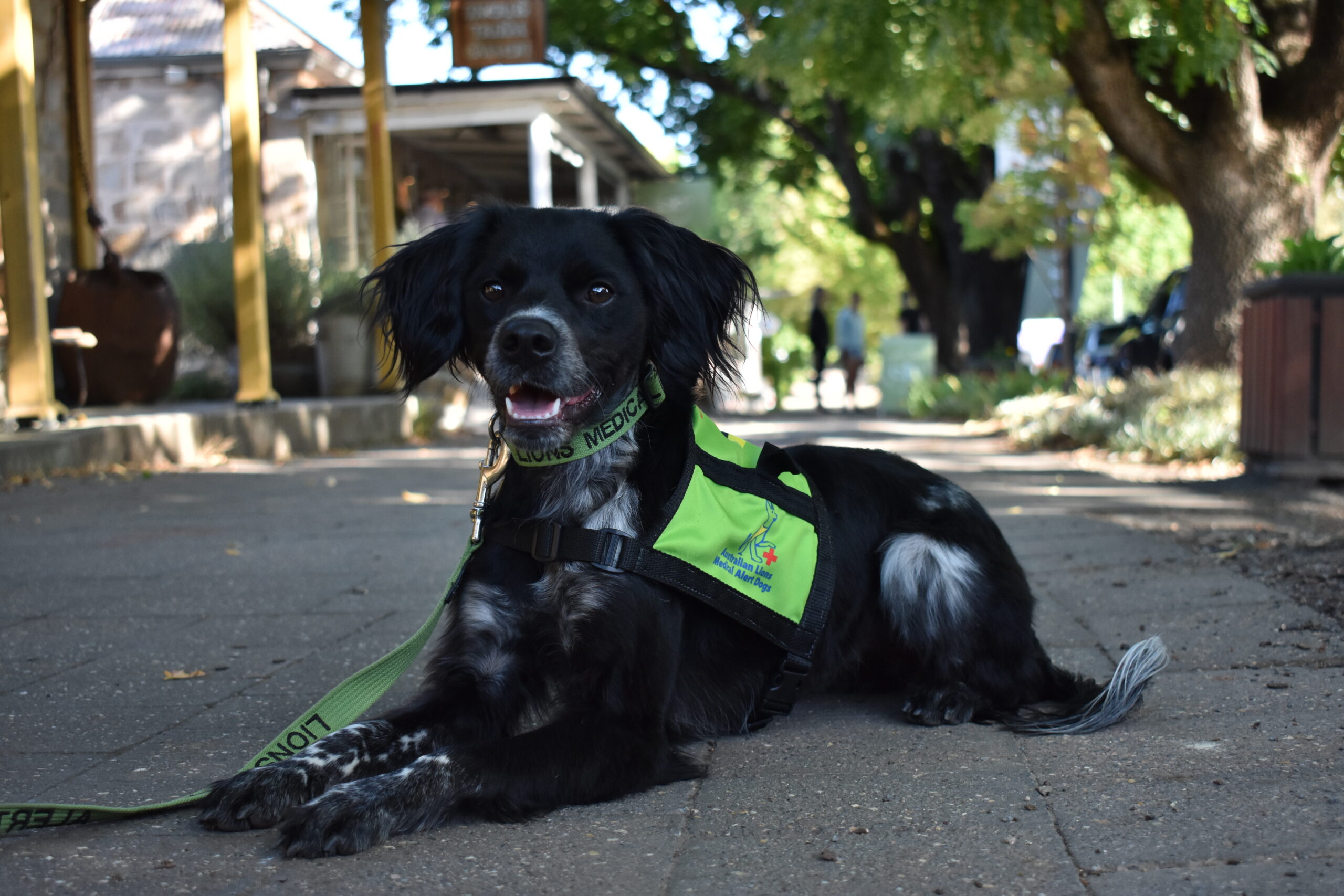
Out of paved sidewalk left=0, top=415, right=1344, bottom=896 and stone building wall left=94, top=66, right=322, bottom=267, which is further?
stone building wall left=94, top=66, right=322, bottom=267

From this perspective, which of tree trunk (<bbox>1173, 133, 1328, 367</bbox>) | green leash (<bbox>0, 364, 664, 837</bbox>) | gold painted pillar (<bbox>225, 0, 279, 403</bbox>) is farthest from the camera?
tree trunk (<bbox>1173, 133, 1328, 367</bbox>)

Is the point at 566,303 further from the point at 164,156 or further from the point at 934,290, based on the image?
the point at 934,290

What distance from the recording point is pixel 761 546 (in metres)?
3.13

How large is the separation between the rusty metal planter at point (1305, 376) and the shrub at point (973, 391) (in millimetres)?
7675

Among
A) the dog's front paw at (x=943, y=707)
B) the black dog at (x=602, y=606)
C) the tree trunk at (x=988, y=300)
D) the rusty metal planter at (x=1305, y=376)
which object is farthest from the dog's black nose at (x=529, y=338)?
the tree trunk at (x=988, y=300)

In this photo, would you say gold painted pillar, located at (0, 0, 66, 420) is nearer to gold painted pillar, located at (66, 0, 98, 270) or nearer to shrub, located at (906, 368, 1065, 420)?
gold painted pillar, located at (66, 0, 98, 270)

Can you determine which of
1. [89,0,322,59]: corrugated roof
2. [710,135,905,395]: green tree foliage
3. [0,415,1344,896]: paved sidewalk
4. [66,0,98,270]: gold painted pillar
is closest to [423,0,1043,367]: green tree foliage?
[89,0,322,59]: corrugated roof

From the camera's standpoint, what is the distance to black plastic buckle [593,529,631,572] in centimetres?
281

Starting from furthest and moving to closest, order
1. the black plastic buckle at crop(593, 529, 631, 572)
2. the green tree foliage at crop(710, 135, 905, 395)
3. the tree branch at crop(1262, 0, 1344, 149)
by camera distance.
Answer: the green tree foliage at crop(710, 135, 905, 395)
the tree branch at crop(1262, 0, 1344, 149)
the black plastic buckle at crop(593, 529, 631, 572)

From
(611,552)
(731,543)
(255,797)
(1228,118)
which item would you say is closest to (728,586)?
(731,543)

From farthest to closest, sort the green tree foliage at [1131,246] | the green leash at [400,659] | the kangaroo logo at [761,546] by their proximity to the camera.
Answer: the green tree foliage at [1131,246]
the kangaroo logo at [761,546]
the green leash at [400,659]

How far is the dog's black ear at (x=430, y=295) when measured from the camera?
3150 millimetres

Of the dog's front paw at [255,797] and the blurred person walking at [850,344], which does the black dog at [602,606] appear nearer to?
the dog's front paw at [255,797]

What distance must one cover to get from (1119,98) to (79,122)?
373 inches
